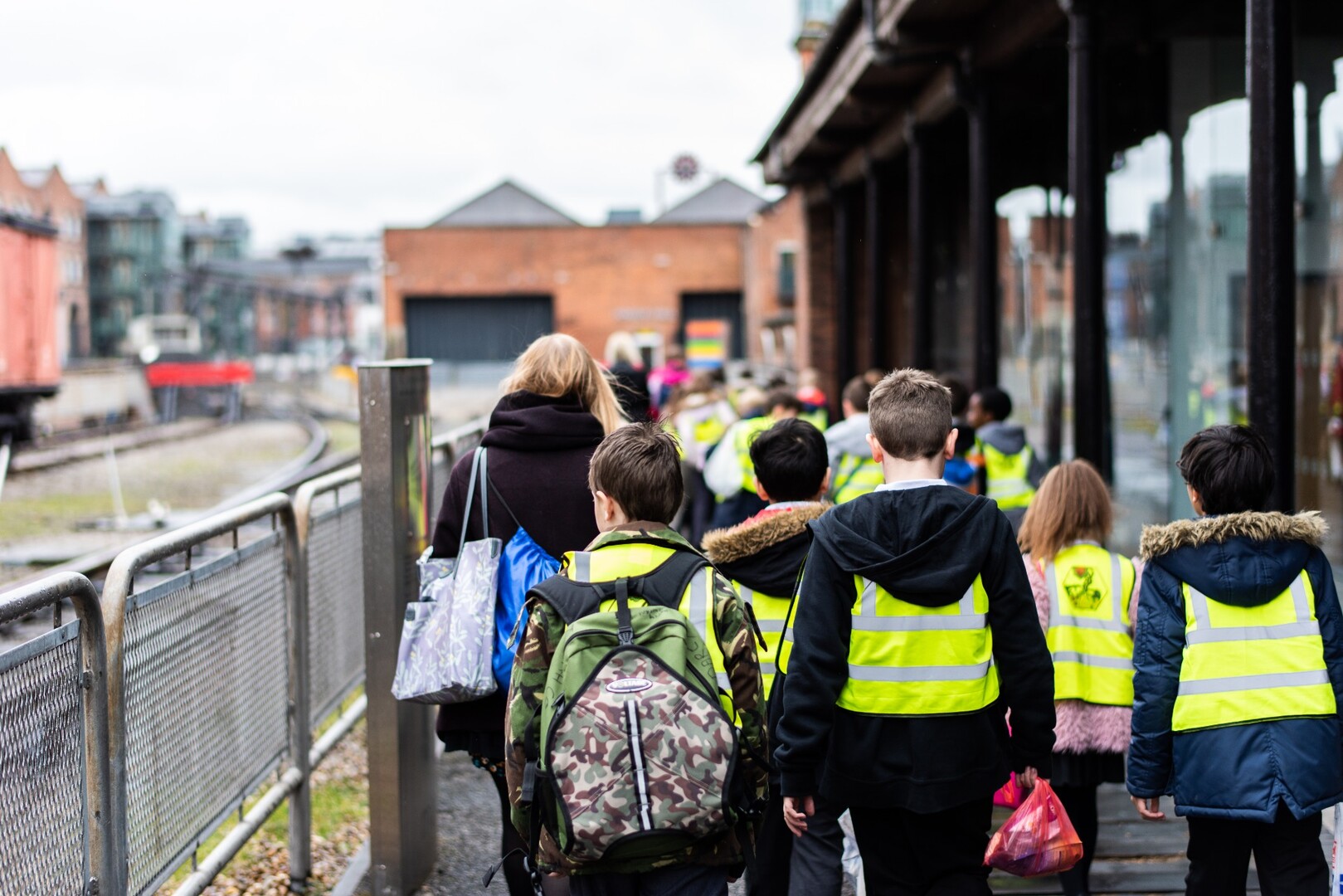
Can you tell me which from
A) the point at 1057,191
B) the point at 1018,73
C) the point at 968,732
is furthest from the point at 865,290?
the point at 968,732

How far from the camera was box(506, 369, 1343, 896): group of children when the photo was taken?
9.76 ft

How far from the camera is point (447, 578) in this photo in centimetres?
404

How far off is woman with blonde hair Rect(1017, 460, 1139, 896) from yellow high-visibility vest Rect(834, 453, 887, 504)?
264 cm

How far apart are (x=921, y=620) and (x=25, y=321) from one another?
97.3 ft

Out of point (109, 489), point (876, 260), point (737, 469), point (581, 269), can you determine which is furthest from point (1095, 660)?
point (581, 269)

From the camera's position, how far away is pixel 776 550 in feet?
13.9

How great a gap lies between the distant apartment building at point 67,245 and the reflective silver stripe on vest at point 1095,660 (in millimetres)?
87646

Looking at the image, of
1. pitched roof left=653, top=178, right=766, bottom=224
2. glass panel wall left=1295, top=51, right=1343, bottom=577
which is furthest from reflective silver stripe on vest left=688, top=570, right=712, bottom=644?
pitched roof left=653, top=178, right=766, bottom=224

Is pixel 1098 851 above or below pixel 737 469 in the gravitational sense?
below

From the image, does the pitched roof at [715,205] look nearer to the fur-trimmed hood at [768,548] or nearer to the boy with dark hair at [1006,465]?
the boy with dark hair at [1006,465]

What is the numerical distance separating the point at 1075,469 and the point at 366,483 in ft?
8.20

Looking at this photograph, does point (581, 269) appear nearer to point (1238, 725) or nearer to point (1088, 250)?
point (1088, 250)

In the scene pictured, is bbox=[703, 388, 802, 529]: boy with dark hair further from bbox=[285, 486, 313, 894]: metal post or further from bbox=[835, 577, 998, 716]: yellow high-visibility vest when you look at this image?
bbox=[835, 577, 998, 716]: yellow high-visibility vest

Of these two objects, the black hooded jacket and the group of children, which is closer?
the group of children
